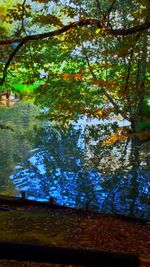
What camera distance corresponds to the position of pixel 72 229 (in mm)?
9398

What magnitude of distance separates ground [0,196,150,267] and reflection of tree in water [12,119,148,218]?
161 centimetres

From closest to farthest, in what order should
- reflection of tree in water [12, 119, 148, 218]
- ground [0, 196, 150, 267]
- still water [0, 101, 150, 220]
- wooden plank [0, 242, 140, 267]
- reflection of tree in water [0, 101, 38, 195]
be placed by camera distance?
wooden plank [0, 242, 140, 267], ground [0, 196, 150, 267], reflection of tree in water [12, 119, 148, 218], still water [0, 101, 150, 220], reflection of tree in water [0, 101, 38, 195]

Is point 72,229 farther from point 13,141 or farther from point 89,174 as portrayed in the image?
point 13,141

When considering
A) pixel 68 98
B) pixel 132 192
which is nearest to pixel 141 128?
pixel 68 98

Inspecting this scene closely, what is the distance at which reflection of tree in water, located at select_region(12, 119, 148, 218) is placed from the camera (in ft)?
51.3

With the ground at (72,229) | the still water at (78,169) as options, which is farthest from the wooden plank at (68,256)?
the still water at (78,169)

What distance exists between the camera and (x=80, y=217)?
1113cm

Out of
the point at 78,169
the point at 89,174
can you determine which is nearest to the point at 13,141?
the point at 78,169

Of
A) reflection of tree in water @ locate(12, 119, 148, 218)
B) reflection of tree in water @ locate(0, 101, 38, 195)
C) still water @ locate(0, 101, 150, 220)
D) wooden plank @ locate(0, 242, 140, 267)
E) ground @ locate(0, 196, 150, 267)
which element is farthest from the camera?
reflection of tree in water @ locate(0, 101, 38, 195)

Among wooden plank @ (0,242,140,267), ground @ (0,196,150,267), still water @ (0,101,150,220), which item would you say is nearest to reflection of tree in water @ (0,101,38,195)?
still water @ (0,101,150,220)

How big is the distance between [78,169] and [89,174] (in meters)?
1.19

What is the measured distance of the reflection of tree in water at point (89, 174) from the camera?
1564 cm

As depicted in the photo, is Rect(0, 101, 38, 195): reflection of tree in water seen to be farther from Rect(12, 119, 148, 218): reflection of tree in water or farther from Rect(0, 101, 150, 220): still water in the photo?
Rect(12, 119, 148, 218): reflection of tree in water

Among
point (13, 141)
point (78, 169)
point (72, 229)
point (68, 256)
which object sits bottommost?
point (68, 256)
